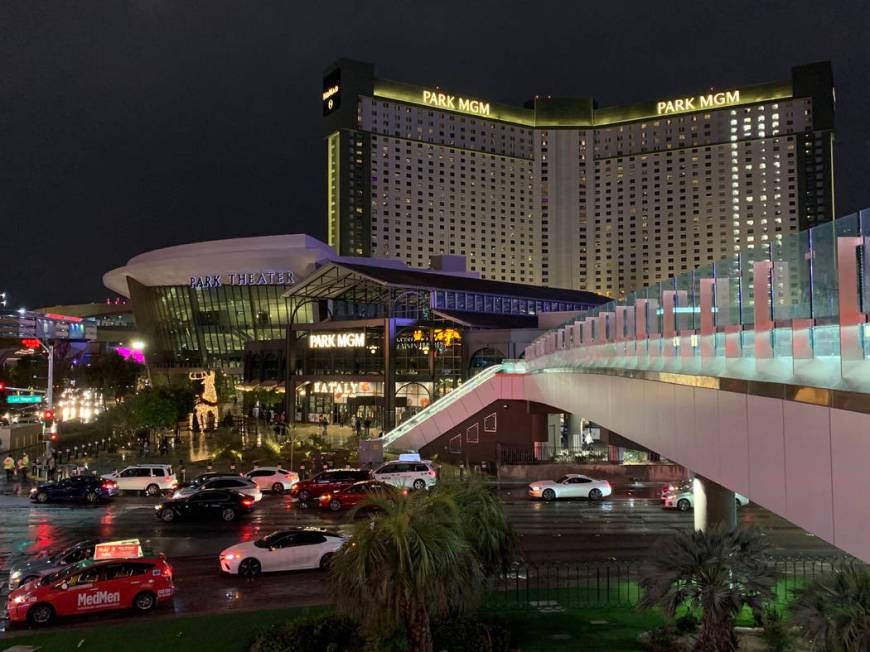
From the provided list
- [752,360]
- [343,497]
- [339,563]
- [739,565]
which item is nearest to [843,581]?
[739,565]

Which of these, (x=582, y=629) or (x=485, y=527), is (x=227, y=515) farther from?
(x=582, y=629)

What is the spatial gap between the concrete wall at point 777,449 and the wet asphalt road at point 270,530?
671 cm

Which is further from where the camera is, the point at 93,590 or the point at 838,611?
the point at 93,590

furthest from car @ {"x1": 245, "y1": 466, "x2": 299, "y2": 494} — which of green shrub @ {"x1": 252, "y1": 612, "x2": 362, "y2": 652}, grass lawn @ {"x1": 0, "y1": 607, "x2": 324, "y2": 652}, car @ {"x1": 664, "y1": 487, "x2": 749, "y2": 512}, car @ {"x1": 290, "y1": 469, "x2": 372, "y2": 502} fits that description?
green shrub @ {"x1": 252, "y1": 612, "x2": 362, "y2": 652}

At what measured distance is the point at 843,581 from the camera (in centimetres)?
1027

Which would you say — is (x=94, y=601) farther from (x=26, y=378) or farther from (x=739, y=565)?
(x=26, y=378)

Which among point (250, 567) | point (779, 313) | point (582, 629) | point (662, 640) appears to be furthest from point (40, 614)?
point (779, 313)

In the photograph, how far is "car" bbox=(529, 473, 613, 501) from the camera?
33344mm

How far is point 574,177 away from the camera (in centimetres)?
18088

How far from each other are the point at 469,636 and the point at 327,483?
17.5 meters

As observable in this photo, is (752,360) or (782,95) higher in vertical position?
(782,95)

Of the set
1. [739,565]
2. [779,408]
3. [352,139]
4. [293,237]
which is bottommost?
[739,565]

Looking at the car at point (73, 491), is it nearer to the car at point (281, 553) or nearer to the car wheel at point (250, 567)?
the car at point (281, 553)

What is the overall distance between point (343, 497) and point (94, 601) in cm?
1379
